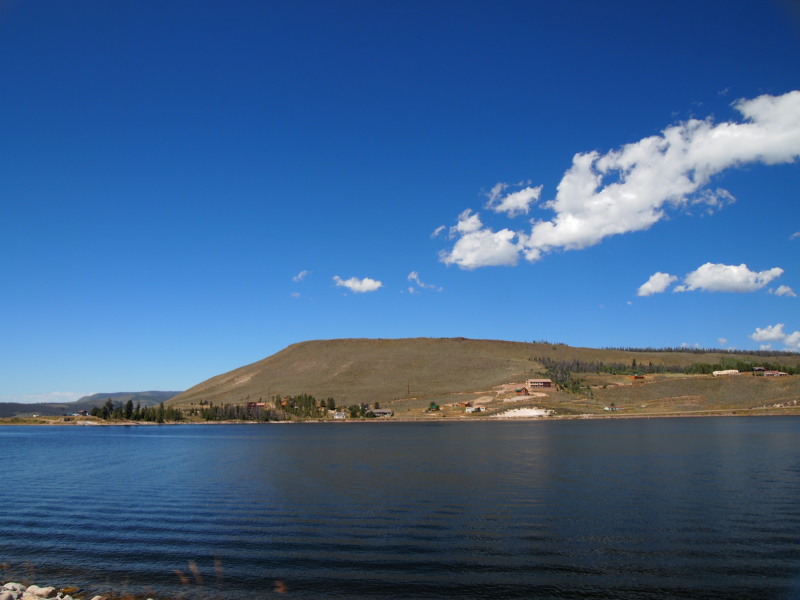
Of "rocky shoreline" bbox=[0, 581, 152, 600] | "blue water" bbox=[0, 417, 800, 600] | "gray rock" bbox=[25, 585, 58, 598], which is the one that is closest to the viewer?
"rocky shoreline" bbox=[0, 581, 152, 600]

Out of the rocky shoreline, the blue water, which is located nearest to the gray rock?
the rocky shoreline

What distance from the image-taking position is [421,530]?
31.2 metres

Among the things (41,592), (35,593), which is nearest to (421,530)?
(41,592)

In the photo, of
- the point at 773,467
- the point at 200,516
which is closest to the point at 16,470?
the point at 200,516

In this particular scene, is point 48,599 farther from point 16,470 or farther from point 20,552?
point 16,470

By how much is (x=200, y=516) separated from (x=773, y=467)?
5234 centimetres

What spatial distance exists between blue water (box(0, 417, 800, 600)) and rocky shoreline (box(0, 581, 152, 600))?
127 cm

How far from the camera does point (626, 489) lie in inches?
1710

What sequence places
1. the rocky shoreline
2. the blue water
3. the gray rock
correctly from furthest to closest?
the blue water
the gray rock
the rocky shoreline

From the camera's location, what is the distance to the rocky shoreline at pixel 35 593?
20.6 metres

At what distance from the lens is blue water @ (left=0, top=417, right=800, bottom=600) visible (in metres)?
23.0

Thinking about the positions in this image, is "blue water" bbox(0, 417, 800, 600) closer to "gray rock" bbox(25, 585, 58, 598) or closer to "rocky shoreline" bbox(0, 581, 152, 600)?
"rocky shoreline" bbox(0, 581, 152, 600)

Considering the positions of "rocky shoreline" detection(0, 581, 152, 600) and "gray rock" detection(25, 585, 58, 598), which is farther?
"gray rock" detection(25, 585, 58, 598)

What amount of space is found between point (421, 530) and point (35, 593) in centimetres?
1823
